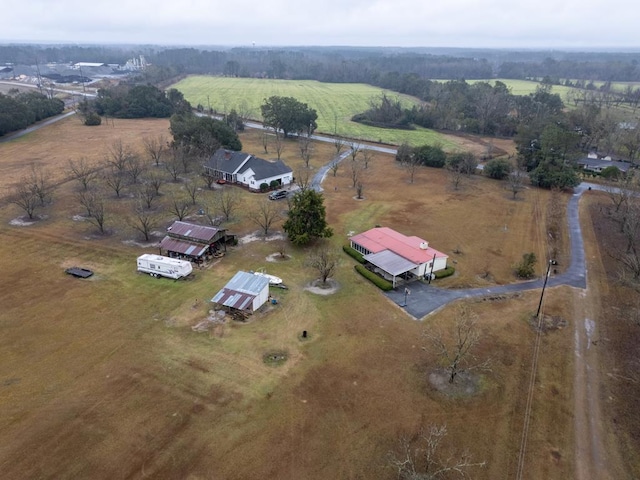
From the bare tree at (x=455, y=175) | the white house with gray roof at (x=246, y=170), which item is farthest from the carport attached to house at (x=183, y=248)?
the bare tree at (x=455, y=175)

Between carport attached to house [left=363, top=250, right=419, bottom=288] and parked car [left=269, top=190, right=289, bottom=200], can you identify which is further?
parked car [left=269, top=190, right=289, bottom=200]

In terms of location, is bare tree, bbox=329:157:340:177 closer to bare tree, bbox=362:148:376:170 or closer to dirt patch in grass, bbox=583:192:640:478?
bare tree, bbox=362:148:376:170

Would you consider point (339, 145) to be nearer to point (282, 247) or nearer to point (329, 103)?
point (282, 247)

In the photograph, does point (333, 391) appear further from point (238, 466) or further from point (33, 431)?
point (33, 431)

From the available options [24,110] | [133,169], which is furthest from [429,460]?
[24,110]

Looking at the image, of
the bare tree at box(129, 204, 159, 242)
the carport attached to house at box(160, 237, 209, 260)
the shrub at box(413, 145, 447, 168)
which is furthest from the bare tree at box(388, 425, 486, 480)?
the shrub at box(413, 145, 447, 168)

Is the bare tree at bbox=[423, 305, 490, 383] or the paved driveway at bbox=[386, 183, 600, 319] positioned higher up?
the bare tree at bbox=[423, 305, 490, 383]
